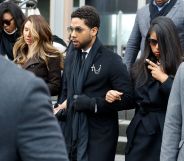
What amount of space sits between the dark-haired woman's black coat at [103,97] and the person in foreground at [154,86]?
10 centimetres

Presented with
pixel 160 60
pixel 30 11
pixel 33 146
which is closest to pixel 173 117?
pixel 160 60

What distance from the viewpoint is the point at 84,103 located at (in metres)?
4.12

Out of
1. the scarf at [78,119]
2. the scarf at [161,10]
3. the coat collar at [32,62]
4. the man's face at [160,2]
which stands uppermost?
the man's face at [160,2]

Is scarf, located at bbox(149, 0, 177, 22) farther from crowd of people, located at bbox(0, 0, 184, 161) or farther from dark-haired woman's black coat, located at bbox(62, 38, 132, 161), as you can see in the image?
dark-haired woman's black coat, located at bbox(62, 38, 132, 161)

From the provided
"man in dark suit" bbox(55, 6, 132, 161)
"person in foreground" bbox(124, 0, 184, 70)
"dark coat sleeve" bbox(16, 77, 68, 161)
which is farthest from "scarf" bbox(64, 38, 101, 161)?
"dark coat sleeve" bbox(16, 77, 68, 161)

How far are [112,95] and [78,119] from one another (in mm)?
361

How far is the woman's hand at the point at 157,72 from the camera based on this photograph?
13.2ft

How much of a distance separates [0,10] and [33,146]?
370 centimetres

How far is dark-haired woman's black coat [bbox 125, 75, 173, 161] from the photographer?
405cm

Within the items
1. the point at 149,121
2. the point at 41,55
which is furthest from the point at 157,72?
the point at 41,55

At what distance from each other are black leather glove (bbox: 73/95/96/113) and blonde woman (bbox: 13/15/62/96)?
41 centimetres

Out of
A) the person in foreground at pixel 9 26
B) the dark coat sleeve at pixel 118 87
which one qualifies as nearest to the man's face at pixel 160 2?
the dark coat sleeve at pixel 118 87

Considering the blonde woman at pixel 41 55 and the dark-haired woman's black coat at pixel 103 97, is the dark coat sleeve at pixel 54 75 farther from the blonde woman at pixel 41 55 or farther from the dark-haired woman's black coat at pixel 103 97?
the dark-haired woman's black coat at pixel 103 97

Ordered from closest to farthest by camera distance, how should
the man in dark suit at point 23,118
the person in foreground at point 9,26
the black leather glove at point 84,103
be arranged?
the man in dark suit at point 23,118 → the black leather glove at point 84,103 → the person in foreground at point 9,26
